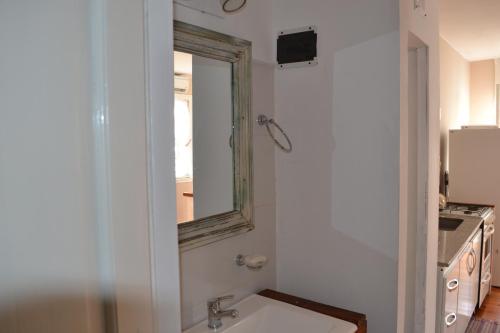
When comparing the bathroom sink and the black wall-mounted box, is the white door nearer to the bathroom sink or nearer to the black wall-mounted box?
the black wall-mounted box

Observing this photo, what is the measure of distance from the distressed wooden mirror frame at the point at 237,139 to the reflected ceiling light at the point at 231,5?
0.30ft

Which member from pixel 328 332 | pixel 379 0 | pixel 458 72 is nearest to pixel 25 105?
pixel 328 332

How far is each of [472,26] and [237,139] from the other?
111 inches

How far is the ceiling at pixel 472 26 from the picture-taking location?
2.72 meters

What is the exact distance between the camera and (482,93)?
4691 mm

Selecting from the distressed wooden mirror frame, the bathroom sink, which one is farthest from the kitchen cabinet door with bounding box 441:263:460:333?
the distressed wooden mirror frame

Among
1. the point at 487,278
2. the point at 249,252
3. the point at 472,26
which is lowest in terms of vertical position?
the point at 487,278

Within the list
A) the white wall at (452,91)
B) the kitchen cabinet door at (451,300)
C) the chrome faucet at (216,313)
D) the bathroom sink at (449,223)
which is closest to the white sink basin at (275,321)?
the chrome faucet at (216,313)

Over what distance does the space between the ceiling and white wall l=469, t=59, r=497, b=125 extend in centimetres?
30

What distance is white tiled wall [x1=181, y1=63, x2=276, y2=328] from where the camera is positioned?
4.27ft

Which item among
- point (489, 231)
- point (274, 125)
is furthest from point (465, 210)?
point (274, 125)

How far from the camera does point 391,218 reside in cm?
141

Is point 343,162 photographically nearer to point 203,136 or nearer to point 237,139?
point 237,139

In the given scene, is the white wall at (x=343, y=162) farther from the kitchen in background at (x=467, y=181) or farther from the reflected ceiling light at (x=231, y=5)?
the kitchen in background at (x=467, y=181)
